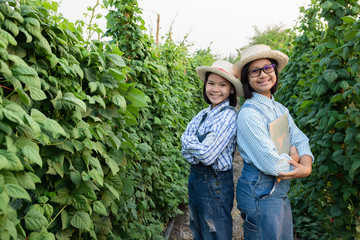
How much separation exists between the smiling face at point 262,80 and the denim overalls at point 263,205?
54 centimetres

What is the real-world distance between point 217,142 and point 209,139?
6 centimetres

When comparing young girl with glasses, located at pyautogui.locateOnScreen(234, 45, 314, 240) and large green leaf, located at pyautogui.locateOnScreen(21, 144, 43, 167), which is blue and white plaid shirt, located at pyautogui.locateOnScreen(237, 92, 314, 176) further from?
large green leaf, located at pyautogui.locateOnScreen(21, 144, 43, 167)

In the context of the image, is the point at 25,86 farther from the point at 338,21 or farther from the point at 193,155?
the point at 338,21

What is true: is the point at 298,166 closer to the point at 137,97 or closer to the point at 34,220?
the point at 137,97

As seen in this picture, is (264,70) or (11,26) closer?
(11,26)

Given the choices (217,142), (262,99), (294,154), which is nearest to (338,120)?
(294,154)

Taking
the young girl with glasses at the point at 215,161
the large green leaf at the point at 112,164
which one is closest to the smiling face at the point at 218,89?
the young girl with glasses at the point at 215,161

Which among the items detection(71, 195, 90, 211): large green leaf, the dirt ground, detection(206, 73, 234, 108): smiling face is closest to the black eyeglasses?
detection(206, 73, 234, 108): smiling face

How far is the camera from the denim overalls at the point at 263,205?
1894 millimetres

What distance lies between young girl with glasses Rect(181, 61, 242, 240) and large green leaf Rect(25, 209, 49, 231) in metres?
1.17

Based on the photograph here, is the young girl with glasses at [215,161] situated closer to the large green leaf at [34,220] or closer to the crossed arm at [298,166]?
the crossed arm at [298,166]

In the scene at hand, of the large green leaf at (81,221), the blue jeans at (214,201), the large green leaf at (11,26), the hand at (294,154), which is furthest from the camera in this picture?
the blue jeans at (214,201)

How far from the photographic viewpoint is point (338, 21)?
2.62 metres

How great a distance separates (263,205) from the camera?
1903mm
